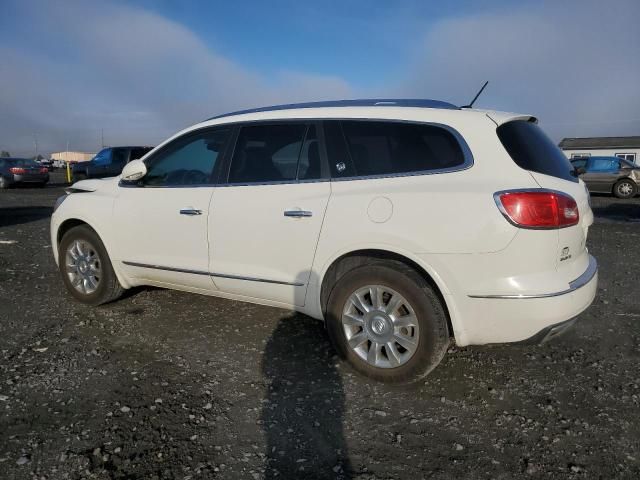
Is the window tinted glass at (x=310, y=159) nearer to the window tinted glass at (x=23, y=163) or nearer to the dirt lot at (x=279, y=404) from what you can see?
the dirt lot at (x=279, y=404)

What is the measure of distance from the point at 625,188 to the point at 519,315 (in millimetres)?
17434

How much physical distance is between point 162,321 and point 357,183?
232cm

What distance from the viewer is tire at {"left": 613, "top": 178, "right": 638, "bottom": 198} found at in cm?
1653

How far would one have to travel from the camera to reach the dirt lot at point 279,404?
229cm

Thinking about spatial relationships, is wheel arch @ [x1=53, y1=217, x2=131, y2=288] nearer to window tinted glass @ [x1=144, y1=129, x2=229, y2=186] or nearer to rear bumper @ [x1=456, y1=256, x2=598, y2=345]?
window tinted glass @ [x1=144, y1=129, x2=229, y2=186]

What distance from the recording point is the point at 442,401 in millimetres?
2879

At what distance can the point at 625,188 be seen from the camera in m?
16.7

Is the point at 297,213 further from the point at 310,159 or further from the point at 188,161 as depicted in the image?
the point at 188,161

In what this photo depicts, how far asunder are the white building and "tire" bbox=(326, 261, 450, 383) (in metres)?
37.0

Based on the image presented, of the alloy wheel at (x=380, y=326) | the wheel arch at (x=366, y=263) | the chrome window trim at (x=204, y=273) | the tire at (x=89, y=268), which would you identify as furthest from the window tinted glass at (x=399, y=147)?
the tire at (x=89, y=268)

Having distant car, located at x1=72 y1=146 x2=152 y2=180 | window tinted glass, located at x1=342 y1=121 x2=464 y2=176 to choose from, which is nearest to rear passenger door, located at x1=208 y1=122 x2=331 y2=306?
window tinted glass, located at x1=342 y1=121 x2=464 y2=176

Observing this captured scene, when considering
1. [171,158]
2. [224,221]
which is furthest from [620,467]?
[171,158]

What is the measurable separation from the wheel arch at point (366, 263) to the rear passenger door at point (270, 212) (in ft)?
0.51

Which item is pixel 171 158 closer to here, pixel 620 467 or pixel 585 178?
pixel 620 467
